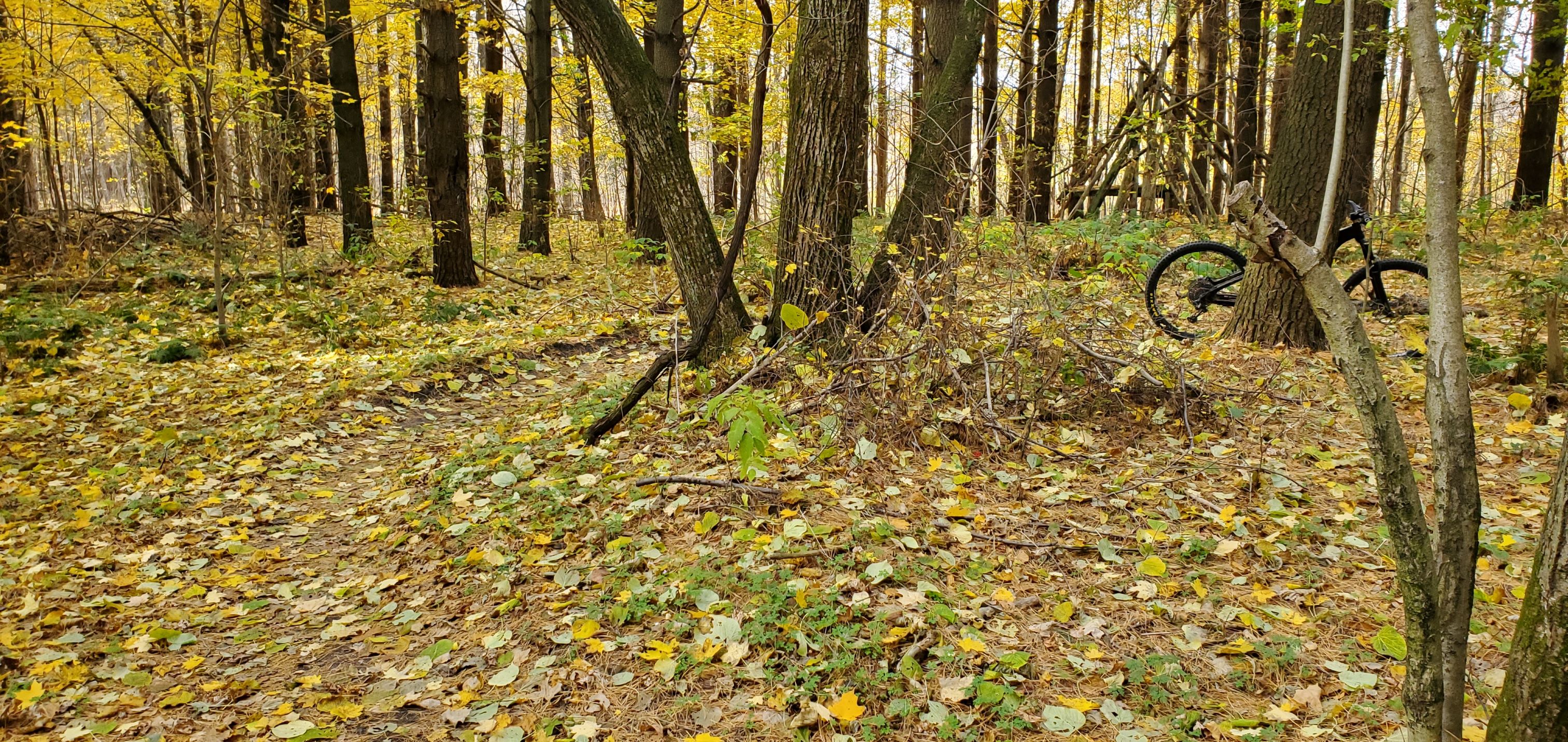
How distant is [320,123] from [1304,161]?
11793 millimetres

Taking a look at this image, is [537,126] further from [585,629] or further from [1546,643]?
[1546,643]

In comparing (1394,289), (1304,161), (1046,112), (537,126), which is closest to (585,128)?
(537,126)

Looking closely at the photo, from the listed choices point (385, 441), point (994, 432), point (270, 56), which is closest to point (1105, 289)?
point (994, 432)

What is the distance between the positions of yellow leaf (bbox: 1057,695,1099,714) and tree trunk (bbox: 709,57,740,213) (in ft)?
36.4

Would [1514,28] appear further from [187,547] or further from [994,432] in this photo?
[187,547]

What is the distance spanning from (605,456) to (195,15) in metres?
13.7

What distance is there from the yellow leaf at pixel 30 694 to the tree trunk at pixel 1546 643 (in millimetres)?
4397

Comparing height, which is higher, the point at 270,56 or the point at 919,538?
the point at 270,56

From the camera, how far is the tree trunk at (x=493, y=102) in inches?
521

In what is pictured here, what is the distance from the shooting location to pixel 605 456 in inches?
191

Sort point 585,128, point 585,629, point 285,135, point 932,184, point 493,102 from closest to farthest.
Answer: point 585,629
point 932,184
point 285,135
point 585,128
point 493,102

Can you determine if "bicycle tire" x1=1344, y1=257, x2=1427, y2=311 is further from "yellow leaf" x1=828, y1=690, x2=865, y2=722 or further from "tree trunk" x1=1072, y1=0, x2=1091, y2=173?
"tree trunk" x1=1072, y1=0, x2=1091, y2=173

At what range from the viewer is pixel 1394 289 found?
6680mm

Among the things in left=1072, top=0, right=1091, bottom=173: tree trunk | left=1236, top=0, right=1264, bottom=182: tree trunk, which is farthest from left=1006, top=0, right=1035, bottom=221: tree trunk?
left=1236, top=0, right=1264, bottom=182: tree trunk
